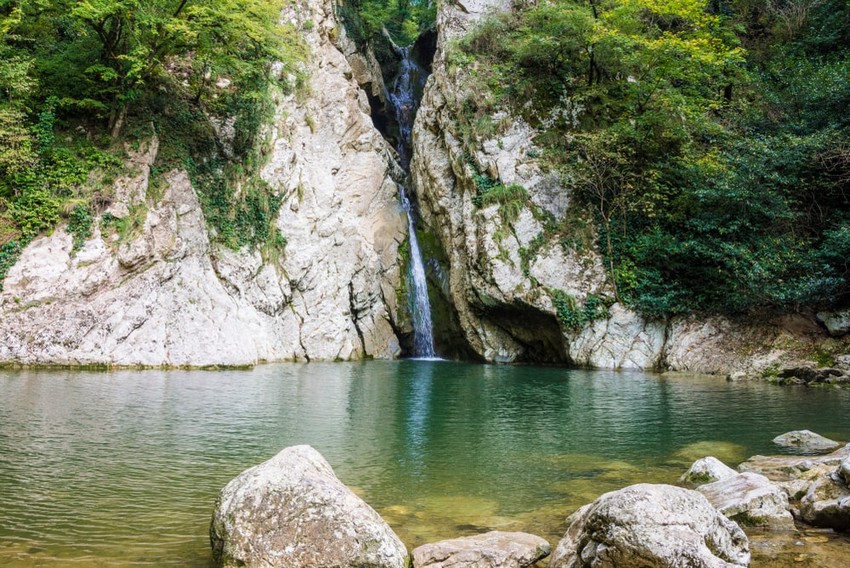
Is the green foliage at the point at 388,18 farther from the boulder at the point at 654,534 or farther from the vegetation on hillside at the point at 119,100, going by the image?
the boulder at the point at 654,534

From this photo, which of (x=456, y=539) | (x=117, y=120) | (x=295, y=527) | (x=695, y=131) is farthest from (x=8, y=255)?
(x=695, y=131)

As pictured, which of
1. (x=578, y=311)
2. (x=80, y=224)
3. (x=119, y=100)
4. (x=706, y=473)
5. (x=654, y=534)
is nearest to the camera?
(x=654, y=534)

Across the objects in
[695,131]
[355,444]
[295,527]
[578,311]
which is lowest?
[355,444]

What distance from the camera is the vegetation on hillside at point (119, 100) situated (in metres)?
19.1

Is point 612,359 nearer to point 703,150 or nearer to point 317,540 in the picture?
point 703,150

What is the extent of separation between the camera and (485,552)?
14.9 ft

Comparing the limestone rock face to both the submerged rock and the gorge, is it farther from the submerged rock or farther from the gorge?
the submerged rock

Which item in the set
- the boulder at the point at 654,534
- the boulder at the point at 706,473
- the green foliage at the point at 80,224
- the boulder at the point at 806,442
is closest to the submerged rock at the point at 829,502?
the boulder at the point at 706,473

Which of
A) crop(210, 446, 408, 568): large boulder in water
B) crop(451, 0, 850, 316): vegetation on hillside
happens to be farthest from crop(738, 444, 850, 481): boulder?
crop(451, 0, 850, 316): vegetation on hillside

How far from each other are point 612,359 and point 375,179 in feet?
56.0

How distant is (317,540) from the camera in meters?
4.33

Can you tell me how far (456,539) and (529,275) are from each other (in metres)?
20.3

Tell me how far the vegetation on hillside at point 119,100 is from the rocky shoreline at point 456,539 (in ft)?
58.2

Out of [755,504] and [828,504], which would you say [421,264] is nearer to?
[755,504]
